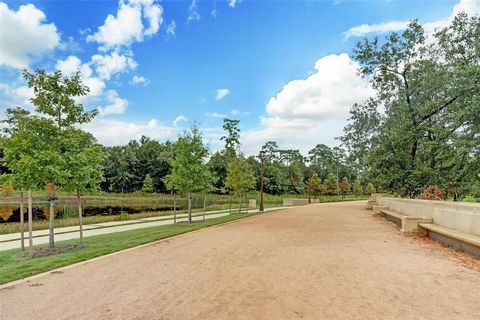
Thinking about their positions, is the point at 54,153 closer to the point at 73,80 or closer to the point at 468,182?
the point at 73,80

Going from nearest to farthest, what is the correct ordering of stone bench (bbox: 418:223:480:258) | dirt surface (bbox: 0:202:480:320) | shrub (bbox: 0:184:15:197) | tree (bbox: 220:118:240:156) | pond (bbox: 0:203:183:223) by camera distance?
dirt surface (bbox: 0:202:480:320), stone bench (bbox: 418:223:480:258), shrub (bbox: 0:184:15:197), pond (bbox: 0:203:183:223), tree (bbox: 220:118:240:156)

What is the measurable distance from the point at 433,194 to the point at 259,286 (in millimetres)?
14998

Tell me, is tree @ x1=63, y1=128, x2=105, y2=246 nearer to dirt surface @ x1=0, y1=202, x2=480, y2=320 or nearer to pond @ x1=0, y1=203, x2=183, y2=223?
dirt surface @ x1=0, y1=202, x2=480, y2=320

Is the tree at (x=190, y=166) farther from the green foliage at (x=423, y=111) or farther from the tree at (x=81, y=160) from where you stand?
the green foliage at (x=423, y=111)

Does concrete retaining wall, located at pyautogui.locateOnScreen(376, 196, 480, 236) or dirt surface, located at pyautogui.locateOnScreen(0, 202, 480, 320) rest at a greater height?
concrete retaining wall, located at pyautogui.locateOnScreen(376, 196, 480, 236)

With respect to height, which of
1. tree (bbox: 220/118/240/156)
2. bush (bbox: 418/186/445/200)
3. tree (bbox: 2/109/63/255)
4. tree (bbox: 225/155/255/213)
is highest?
tree (bbox: 220/118/240/156)

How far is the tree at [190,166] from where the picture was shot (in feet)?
49.5

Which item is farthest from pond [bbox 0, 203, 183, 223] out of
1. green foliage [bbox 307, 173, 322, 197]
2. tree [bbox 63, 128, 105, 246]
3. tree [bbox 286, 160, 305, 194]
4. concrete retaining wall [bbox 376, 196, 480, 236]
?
tree [bbox 286, 160, 305, 194]

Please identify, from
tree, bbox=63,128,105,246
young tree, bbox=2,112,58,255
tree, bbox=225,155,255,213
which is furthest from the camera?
tree, bbox=225,155,255,213

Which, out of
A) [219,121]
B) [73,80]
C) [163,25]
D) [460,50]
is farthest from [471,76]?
[219,121]

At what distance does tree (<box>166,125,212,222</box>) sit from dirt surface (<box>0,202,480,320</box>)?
7407 mm

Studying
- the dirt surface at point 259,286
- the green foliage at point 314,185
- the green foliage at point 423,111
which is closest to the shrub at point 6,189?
the dirt surface at point 259,286

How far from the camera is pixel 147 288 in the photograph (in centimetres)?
465

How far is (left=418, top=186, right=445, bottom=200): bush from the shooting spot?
15960 mm
